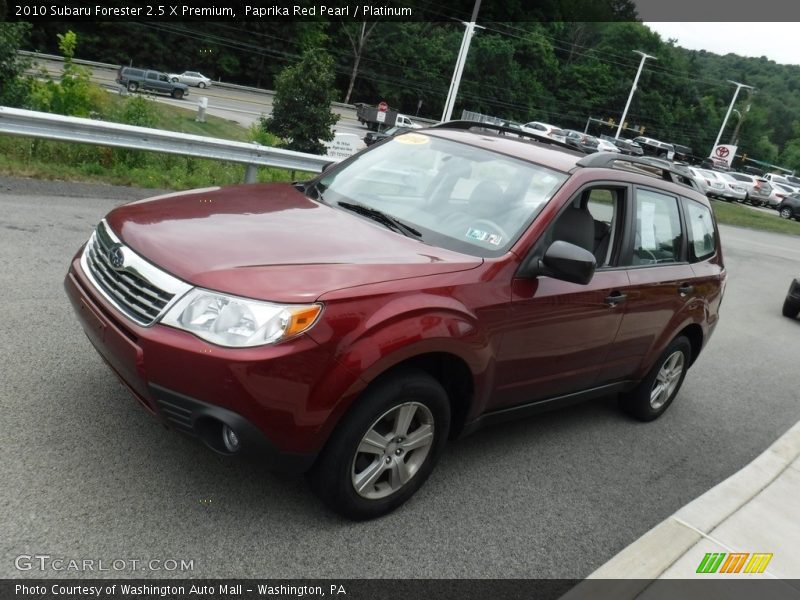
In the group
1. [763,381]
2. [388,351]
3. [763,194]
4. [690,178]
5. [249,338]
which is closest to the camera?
[249,338]

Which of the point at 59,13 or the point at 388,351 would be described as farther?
the point at 59,13

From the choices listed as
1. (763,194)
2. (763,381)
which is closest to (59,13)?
(763,194)

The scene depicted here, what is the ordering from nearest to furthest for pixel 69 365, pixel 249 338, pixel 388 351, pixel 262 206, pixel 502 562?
pixel 249 338 < pixel 388 351 < pixel 502 562 < pixel 262 206 < pixel 69 365

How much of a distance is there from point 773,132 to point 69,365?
530 feet

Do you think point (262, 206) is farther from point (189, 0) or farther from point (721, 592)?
point (189, 0)

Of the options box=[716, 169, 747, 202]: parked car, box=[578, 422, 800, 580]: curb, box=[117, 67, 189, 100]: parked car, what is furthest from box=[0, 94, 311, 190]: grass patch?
box=[117, 67, 189, 100]: parked car

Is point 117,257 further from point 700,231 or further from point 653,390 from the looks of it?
point 700,231

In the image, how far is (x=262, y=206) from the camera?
4.13 metres

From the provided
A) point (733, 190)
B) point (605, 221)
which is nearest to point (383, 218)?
point (605, 221)

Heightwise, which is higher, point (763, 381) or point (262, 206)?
point (262, 206)

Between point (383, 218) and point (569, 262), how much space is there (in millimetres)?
1041

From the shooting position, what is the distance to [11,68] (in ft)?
41.4

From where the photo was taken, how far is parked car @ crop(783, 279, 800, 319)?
38.9ft
